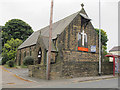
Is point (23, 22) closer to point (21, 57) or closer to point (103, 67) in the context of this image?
point (21, 57)

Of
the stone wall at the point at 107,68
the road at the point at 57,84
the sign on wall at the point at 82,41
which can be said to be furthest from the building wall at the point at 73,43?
the road at the point at 57,84

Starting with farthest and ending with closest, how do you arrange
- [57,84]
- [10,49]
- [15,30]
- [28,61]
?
[15,30] < [10,49] < [28,61] < [57,84]

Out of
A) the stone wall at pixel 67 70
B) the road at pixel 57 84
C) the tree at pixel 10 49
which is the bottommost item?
the road at pixel 57 84

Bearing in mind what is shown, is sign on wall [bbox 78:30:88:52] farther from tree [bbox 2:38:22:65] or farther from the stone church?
tree [bbox 2:38:22:65]

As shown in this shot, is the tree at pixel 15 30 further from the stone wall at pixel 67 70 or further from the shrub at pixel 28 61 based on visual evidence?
the stone wall at pixel 67 70

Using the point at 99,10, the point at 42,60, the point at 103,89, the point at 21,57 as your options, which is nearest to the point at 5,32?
the point at 21,57

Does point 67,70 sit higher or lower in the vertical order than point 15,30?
lower

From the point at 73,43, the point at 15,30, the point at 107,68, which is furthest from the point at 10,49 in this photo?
the point at 107,68

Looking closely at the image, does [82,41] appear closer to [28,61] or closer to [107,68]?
[107,68]

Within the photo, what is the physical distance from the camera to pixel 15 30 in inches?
1861

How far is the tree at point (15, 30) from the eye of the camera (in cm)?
4675

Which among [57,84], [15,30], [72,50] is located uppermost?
[15,30]

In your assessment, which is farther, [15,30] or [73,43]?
[15,30]

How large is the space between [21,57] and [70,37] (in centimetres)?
2138
